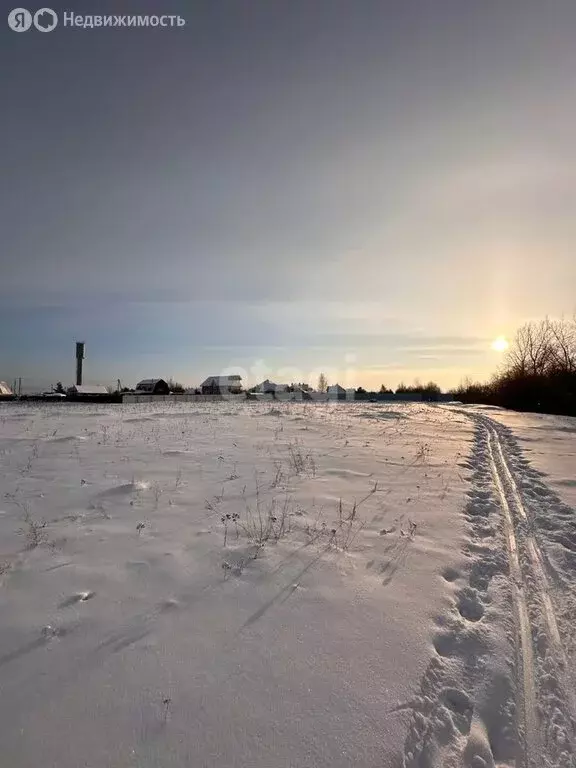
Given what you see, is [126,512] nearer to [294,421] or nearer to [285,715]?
[285,715]

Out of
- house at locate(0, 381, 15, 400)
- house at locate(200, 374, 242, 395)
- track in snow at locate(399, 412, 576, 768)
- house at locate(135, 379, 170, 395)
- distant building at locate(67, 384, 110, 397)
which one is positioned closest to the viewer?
track in snow at locate(399, 412, 576, 768)

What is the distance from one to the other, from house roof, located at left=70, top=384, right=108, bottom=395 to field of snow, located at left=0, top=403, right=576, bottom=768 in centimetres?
7965

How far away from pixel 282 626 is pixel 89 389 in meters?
87.8

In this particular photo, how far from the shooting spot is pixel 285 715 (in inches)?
111

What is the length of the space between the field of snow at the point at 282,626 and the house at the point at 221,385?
82.2 metres

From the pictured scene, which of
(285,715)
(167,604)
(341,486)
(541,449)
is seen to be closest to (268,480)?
(341,486)

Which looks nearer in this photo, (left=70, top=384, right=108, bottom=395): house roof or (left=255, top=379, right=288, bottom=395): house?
(left=70, top=384, right=108, bottom=395): house roof

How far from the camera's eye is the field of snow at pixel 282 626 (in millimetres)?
2652

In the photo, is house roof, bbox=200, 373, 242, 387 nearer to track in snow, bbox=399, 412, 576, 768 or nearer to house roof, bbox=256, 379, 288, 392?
house roof, bbox=256, 379, 288, 392

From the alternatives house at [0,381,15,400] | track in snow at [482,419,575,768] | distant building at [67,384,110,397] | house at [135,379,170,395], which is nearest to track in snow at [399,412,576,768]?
track in snow at [482,419,575,768]

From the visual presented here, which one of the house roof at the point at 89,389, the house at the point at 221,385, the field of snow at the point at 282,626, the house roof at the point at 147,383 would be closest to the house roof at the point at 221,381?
the house at the point at 221,385

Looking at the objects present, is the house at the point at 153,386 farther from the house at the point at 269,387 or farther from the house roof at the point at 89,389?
the house at the point at 269,387

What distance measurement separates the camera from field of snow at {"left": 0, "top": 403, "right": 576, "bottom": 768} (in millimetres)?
2652

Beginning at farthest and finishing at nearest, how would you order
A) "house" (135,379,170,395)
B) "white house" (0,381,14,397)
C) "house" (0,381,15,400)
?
"house" (135,379,170,395), "white house" (0,381,14,397), "house" (0,381,15,400)
